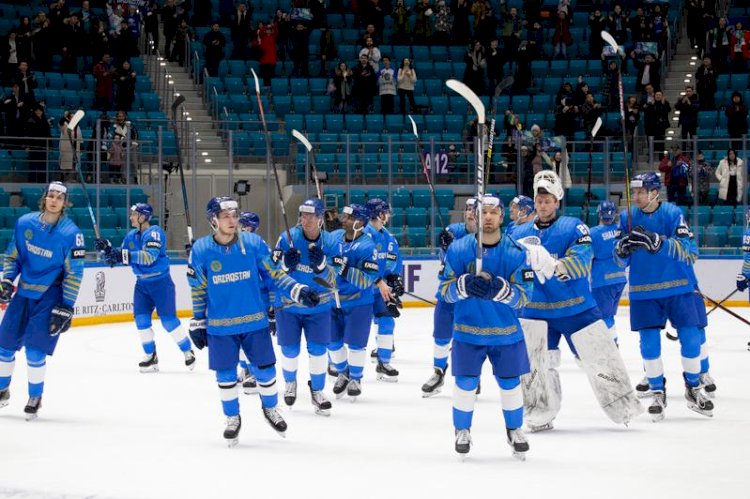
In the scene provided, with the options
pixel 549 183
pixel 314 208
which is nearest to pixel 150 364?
pixel 314 208

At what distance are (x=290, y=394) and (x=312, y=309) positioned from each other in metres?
0.73

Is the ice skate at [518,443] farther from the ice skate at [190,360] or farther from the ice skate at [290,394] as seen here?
the ice skate at [190,360]

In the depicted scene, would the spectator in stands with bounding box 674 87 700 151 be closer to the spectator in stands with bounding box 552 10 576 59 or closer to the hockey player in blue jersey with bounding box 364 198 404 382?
the spectator in stands with bounding box 552 10 576 59

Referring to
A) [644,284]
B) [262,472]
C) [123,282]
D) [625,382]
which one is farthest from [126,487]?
[123,282]

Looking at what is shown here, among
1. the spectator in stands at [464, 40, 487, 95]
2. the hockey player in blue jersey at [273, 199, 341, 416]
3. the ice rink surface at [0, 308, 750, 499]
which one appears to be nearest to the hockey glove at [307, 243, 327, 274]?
the hockey player in blue jersey at [273, 199, 341, 416]

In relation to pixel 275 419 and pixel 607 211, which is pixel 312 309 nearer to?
pixel 275 419

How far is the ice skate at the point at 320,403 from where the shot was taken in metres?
8.45

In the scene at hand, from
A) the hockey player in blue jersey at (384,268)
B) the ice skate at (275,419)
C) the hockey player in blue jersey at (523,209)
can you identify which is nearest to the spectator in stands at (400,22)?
the hockey player in blue jersey at (384,268)

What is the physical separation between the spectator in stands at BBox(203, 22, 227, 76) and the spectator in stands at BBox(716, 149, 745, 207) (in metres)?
8.96

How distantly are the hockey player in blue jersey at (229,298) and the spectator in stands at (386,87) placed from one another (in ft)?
45.6

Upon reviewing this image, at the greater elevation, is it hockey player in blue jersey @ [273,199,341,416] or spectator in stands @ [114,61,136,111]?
spectator in stands @ [114,61,136,111]

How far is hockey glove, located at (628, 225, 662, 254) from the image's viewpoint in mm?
7734

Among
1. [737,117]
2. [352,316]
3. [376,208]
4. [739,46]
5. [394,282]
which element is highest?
[739,46]

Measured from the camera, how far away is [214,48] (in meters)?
21.4
